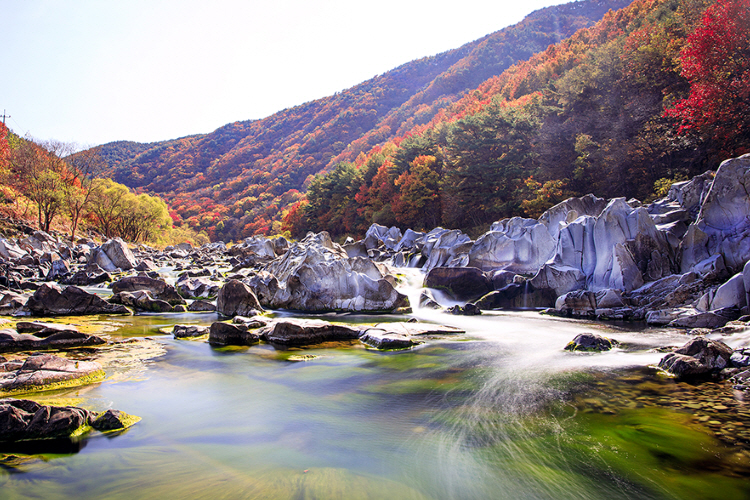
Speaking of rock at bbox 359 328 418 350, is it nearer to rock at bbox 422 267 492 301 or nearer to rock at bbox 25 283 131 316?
rock at bbox 422 267 492 301

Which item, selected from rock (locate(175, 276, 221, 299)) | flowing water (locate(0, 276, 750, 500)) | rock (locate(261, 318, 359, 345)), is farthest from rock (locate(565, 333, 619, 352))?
rock (locate(175, 276, 221, 299))

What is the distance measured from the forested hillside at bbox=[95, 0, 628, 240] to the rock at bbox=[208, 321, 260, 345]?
5980 centimetres

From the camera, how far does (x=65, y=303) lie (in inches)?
534

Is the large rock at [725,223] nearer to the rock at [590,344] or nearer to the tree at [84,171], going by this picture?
the rock at [590,344]

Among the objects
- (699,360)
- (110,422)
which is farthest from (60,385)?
(699,360)

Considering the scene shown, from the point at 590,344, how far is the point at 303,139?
444 ft

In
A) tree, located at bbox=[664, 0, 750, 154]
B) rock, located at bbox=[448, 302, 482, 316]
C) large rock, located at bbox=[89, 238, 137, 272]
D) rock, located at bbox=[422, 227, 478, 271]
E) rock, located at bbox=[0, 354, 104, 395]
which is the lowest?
rock, located at bbox=[448, 302, 482, 316]

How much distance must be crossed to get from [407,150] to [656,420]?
4918 centimetres

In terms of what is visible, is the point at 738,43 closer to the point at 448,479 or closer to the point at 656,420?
the point at 656,420

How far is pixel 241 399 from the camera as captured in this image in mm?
6949

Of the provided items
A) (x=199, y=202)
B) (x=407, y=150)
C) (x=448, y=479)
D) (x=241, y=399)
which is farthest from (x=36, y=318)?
(x=199, y=202)

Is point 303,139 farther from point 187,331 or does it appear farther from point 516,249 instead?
point 187,331

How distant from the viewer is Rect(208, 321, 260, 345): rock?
10.6 metres

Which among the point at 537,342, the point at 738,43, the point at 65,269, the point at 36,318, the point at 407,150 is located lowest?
the point at 537,342
